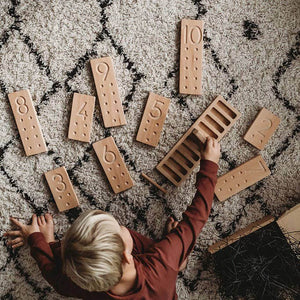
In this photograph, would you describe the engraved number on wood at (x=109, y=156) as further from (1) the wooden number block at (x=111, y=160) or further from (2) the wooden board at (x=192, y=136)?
(2) the wooden board at (x=192, y=136)

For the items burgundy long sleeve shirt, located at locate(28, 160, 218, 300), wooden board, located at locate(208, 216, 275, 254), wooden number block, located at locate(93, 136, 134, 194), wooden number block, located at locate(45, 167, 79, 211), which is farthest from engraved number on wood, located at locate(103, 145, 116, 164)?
wooden board, located at locate(208, 216, 275, 254)

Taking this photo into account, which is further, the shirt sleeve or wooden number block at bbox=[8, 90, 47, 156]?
wooden number block at bbox=[8, 90, 47, 156]

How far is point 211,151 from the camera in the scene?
930 millimetres

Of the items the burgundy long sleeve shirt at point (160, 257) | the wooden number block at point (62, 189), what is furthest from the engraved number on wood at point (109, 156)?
the burgundy long sleeve shirt at point (160, 257)

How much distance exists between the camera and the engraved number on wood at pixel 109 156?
100 cm

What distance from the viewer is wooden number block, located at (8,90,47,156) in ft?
3.27

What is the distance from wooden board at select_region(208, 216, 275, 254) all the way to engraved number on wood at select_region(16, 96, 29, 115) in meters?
0.67

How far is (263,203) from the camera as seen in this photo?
3.45 feet

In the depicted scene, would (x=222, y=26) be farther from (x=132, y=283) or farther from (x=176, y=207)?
(x=132, y=283)

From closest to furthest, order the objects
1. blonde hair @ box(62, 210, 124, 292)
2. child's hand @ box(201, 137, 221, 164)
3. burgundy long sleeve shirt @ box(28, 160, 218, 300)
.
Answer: blonde hair @ box(62, 210, 124, 292)
burgundy long sleeve shirt @ box(28, 160, 218, 300)
child's hand @ box(201, 137, 221, 164)

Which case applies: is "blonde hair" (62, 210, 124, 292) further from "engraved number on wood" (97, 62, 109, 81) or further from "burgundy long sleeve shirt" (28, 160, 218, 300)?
"engraved number on wood" (97, 62, 109, 81)

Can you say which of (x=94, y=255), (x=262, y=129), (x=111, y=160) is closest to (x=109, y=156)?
(x=111, y=160)

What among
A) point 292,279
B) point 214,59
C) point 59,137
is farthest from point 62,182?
point 292,279

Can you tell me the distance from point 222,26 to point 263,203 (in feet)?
1.78
